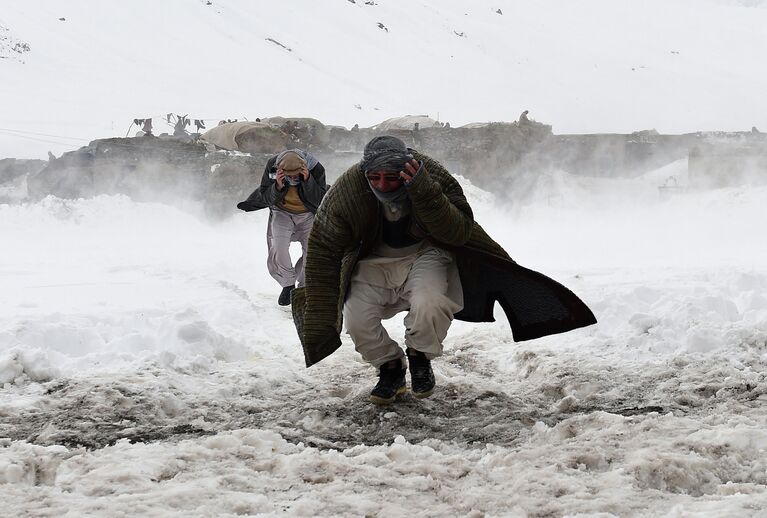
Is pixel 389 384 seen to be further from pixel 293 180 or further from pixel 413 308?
pixel 293 180

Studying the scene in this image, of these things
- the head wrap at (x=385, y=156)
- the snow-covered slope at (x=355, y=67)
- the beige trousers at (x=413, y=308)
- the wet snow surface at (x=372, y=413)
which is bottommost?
the wet snow surface at (x=372, y=413)

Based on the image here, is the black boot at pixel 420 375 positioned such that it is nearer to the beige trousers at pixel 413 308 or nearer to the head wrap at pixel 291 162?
the beige trousers at pixel 413 308

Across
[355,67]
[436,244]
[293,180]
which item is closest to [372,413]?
[436,244]

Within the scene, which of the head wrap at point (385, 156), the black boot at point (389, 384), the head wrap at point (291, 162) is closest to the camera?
the head wrap at point (385, 156)

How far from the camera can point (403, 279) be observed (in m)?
4.23

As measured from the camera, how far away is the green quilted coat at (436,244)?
3982 mm

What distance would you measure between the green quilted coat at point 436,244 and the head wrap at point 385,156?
104 mm

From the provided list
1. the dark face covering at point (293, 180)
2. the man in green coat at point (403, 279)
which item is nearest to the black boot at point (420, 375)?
the man in green coat at point (403, 279)

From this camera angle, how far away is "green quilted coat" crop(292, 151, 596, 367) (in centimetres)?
398

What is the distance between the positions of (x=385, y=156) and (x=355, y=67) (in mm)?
48594

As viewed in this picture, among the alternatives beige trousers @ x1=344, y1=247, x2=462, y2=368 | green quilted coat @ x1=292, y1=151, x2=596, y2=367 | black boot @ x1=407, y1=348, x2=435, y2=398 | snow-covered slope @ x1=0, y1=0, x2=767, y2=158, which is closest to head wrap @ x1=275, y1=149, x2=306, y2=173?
green quilted coat @ x1=292, y1=151, x2=596, y2=367

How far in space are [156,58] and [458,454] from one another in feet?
153

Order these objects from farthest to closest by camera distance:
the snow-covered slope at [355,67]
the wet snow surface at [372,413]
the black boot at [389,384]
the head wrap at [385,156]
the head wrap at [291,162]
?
the snow-covered slope at [355,67] → the head wrap at [291,162] → the black boot at [389,384] → the head wrap at [385,156] → the wet snow surface at [372,413]

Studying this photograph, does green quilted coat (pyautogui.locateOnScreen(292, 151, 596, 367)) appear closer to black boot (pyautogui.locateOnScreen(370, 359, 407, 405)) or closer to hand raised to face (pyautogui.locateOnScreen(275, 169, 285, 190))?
black boot (pyautogui.locateOnScreen(370, 359, 407, 405))
